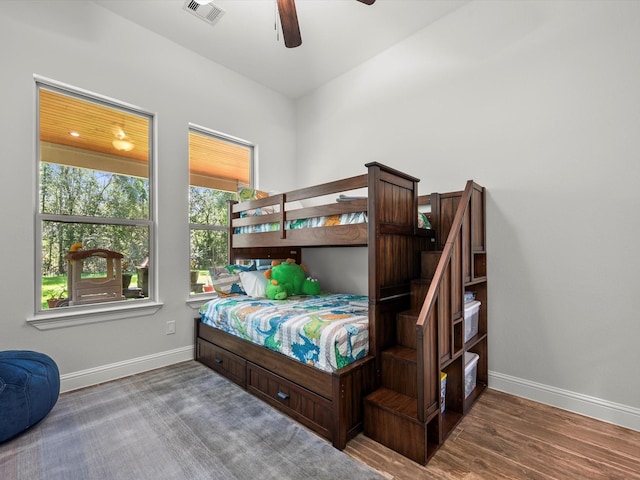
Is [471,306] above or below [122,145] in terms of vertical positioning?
below

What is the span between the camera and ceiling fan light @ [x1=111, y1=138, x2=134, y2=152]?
2.78 meters

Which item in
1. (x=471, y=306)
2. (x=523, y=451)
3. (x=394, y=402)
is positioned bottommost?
(x=523, y=451)

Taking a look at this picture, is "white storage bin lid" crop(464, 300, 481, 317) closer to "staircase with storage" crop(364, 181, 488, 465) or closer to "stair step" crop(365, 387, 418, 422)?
"staircase with storage" crop(364, 181, 488, 465)

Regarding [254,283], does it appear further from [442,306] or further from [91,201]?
[442,306]

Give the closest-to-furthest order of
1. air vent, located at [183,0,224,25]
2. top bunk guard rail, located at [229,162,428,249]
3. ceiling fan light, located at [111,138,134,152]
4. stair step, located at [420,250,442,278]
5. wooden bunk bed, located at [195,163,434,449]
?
wooden bunk bed, located at [195,163,434,449] → top bunk guard rail, located at [229,162,428,249] → stair step, located at [420,250,442,278] → air vent, located at [183,0,224,25] → ceiling fan light, located at [111,138,134,152]

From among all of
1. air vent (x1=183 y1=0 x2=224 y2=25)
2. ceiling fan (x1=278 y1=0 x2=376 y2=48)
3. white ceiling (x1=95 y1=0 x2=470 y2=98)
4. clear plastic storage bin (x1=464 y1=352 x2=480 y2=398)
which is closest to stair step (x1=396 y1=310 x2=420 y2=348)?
clear plastic storage bin (x1=464 y1=352 x2=480 y2=398)

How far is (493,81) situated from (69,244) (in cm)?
362

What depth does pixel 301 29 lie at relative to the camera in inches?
112

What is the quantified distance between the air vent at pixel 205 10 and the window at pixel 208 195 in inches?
38.9

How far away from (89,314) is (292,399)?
180 cm

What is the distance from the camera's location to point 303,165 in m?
4.08

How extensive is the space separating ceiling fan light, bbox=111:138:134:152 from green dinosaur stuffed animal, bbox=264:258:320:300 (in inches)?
66.9

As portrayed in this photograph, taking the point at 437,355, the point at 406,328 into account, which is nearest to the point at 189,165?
the point at 406,328

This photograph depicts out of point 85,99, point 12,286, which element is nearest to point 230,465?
point 12,286
